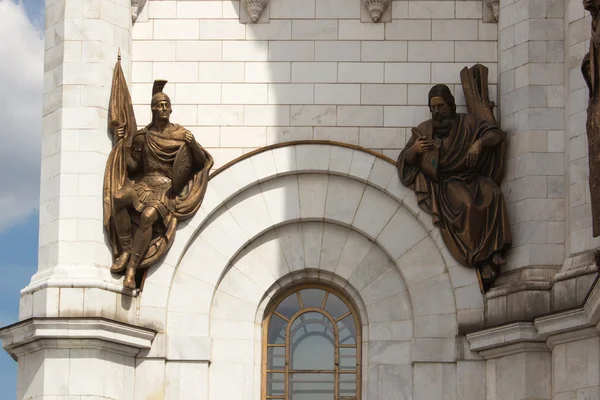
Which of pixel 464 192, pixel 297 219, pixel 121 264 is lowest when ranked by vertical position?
pixel 121 264

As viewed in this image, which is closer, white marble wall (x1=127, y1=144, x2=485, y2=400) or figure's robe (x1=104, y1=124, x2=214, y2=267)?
white marble wall (x1=127, y1=144, x2=485, y2=400)

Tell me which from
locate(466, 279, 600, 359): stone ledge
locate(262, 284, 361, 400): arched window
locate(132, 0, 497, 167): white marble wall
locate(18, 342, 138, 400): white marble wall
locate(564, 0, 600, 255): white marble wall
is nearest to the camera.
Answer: locate(466, 279, 600, 359): stone ledge

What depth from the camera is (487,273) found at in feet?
79.5

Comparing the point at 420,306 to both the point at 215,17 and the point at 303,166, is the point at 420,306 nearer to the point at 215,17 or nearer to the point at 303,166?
the point at 303,166

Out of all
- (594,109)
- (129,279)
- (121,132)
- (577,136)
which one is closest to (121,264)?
(129,279)

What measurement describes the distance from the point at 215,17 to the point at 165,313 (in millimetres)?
4460

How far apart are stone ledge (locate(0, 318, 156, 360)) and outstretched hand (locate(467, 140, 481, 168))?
5144 millimetres

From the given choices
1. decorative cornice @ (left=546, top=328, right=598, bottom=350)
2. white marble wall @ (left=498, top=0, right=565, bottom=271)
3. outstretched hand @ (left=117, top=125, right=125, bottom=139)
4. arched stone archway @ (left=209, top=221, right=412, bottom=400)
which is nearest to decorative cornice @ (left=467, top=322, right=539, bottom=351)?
decorative cornice @ (left=546, top=328, right=598, bottom=350)

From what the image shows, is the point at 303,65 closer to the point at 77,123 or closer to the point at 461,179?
the point at 461,179

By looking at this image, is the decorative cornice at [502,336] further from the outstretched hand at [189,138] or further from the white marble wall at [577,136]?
the outstretched hand at [189,138]

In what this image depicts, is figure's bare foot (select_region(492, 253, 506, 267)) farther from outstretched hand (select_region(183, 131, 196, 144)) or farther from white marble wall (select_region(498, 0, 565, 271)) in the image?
outstretched hand (select_region(183, 131, 196, 144))

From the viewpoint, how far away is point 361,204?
82.1ft

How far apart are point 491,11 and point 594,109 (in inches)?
144

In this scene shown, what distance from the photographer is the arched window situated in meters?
24.9
